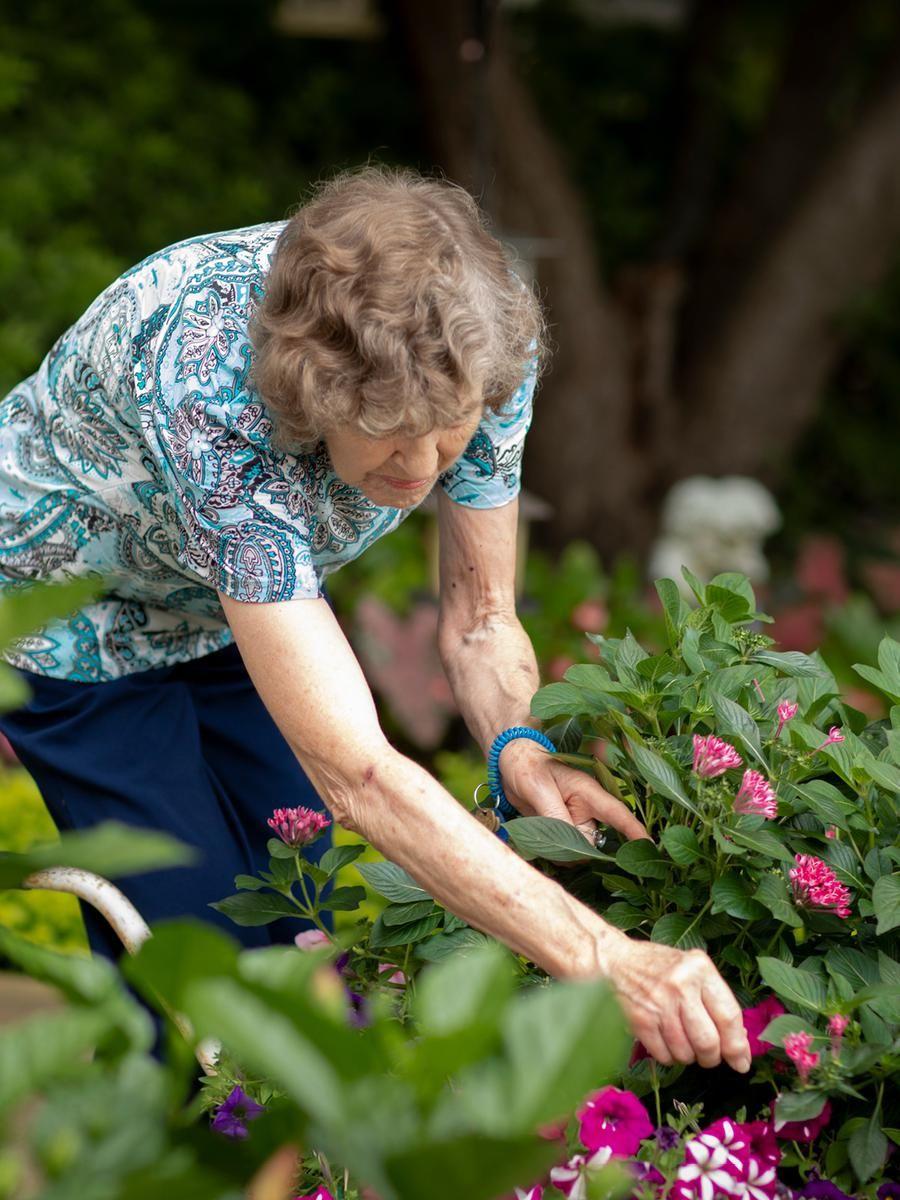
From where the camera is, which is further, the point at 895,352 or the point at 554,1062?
the point at 895,352

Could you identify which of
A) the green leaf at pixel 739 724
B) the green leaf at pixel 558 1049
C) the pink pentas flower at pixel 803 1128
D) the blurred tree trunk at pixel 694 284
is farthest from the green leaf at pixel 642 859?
the blurred tree trunk at pixel 694 284

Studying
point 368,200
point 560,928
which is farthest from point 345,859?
point 368,200

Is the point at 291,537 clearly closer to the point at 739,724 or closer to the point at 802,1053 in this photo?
the point at 739,724

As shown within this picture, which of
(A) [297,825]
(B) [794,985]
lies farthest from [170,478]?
(B) [794,985]

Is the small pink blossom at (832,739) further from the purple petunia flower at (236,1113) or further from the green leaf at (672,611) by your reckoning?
the purple petunia flower at (236,1113)

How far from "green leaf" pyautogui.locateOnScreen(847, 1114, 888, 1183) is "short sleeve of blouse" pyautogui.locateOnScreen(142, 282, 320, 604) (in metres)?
0.74

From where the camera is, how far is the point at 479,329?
1.39 m

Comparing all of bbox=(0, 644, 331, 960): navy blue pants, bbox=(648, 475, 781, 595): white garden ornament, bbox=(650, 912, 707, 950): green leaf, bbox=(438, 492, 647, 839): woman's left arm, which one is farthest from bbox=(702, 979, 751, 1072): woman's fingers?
bbox=(648, 475, 781, 595): white garden ornament

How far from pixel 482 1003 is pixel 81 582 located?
0.97 ft

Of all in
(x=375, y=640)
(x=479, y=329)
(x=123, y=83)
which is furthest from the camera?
(x=123, y=83)

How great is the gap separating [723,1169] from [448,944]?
368mm

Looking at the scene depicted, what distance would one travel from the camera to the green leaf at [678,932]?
1355mm

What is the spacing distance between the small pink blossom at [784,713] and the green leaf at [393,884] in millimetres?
412

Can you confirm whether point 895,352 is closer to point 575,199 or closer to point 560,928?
point 575,199
